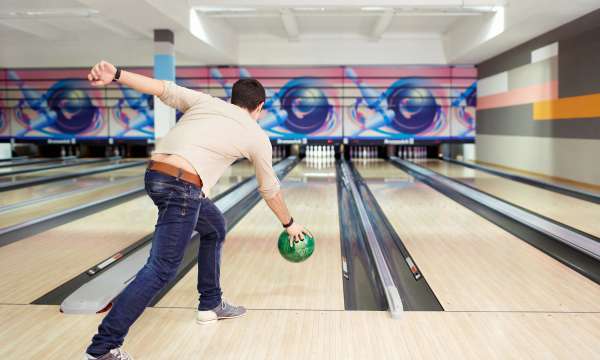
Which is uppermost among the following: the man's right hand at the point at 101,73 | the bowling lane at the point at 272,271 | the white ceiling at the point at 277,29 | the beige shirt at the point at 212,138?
the white ceiling at the point at 277,29

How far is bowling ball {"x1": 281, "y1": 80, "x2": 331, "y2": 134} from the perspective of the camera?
11.9 meters

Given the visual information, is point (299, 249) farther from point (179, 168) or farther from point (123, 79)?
point (123, 79)

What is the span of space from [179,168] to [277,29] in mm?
8963

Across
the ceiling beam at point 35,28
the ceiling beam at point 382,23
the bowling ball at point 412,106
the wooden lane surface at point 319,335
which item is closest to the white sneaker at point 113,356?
the wooden lane surface at point 319,335

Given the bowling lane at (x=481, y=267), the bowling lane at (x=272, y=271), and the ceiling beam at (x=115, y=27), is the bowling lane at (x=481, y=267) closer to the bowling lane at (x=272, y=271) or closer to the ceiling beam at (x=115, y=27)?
the bowling lane at (x=272, y=271)

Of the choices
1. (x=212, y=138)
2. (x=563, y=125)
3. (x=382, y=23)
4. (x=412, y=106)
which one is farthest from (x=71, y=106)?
(x=212, y=138)

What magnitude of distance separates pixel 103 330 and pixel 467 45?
8.76m

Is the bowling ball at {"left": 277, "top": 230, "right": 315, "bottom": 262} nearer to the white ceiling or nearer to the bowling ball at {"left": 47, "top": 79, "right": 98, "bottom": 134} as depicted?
the white ceiling

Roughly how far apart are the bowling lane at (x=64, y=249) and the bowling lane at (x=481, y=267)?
1.95 meters

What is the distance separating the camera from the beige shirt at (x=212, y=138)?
194 cm

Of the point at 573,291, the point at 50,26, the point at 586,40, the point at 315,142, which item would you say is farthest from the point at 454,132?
the point at 573,291

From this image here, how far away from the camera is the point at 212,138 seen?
194cm

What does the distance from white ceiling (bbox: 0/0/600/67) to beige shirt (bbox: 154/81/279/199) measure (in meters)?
4.49

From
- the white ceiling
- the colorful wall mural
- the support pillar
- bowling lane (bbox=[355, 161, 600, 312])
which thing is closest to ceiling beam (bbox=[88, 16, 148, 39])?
the white ceiling
